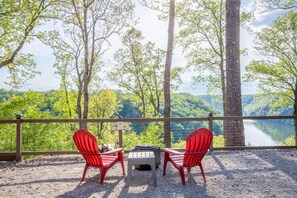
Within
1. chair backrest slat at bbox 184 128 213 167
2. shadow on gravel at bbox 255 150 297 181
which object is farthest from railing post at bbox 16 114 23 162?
shadow on gravel at bbox 255 150 297 181

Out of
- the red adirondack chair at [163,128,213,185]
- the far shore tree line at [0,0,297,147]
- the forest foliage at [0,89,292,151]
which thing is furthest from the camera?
the forest foliage at [0,89,292,151]

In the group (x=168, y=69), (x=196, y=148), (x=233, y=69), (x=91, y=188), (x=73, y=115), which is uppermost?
(x=168, y=69)

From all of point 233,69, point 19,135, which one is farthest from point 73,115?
point 233,69

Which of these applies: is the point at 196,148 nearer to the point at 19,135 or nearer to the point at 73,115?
the point at 19,135

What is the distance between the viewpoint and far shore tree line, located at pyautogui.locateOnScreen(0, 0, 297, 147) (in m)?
7.01

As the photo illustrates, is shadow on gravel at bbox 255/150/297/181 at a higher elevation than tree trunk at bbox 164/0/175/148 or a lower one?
lower

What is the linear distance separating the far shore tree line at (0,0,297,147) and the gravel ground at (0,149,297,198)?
190 cm

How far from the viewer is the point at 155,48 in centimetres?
1891

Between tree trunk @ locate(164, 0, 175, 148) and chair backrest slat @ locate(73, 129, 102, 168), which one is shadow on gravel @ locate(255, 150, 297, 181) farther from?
chair backrest slat @ locate(73, 129, 102, 168)

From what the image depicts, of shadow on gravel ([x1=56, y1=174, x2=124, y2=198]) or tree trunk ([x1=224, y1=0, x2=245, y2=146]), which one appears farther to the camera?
tree trunk ([x1=224, y1=0, x2=245, y2=146])

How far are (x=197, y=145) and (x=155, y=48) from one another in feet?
50.8

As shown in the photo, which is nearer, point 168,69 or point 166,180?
point 166,180

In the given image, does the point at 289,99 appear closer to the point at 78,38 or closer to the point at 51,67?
the point at 78,38

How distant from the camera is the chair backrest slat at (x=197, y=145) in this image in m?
4.02
